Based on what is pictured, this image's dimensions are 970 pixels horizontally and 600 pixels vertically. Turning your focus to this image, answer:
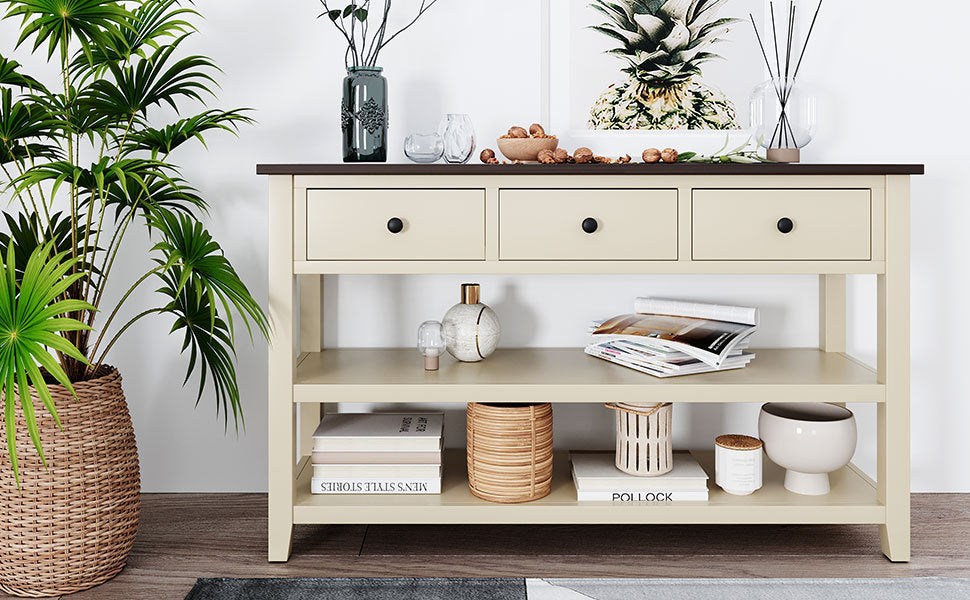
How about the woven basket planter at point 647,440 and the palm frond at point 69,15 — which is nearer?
the palm frond at point 69,15

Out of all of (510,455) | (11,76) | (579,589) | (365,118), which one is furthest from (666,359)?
(11,76)

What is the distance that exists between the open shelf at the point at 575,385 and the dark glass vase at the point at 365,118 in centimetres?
51

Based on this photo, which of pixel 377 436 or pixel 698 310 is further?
pixel 698 310

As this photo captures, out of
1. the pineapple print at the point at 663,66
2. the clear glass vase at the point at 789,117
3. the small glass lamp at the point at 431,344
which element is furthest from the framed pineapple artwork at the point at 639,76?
the small glass lamp at the point at 431,344

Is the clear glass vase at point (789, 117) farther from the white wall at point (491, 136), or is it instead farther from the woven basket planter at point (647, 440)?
the woven basket planter at point (647, 440)

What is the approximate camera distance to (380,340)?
6.95ft

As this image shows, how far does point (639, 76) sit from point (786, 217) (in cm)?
64

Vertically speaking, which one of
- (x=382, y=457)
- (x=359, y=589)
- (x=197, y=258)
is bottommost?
(x=359, y=589)

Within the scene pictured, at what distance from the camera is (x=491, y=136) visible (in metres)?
2.05

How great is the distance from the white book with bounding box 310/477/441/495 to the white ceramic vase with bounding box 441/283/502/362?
301mm

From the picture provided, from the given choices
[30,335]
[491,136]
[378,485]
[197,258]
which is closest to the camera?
[30,335]

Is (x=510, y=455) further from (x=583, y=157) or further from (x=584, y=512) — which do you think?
(x=583, y=157)

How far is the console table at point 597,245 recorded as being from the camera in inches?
64.0

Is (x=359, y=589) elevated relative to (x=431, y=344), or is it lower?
lower
